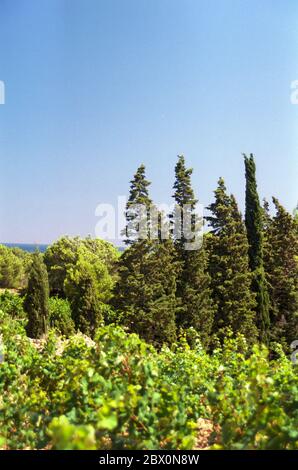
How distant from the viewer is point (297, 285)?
53.8 ft

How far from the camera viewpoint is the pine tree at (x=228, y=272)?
14320 millimetres

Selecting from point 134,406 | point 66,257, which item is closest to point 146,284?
point 134,406

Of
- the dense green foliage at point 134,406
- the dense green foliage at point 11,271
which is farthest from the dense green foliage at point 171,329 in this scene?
the dense green foliage at point 11,271

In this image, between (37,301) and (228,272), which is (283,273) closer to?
(228,272)

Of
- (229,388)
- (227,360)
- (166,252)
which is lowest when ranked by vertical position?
(227,360)

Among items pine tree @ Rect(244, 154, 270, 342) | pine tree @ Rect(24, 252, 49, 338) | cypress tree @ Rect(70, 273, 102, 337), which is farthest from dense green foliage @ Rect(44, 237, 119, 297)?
pine tree @ Rect(24, 252, 49, 338)

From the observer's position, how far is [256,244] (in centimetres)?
1614

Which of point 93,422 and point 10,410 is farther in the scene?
point 10,410

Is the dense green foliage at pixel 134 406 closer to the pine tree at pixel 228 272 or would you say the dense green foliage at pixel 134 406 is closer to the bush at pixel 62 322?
the bush at pixel 62 322

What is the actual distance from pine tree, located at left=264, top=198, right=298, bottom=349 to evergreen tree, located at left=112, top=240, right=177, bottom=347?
5181 millimetres

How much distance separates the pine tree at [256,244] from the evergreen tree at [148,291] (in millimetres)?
3918

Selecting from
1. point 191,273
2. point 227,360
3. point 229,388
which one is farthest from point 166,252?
point 229,388
